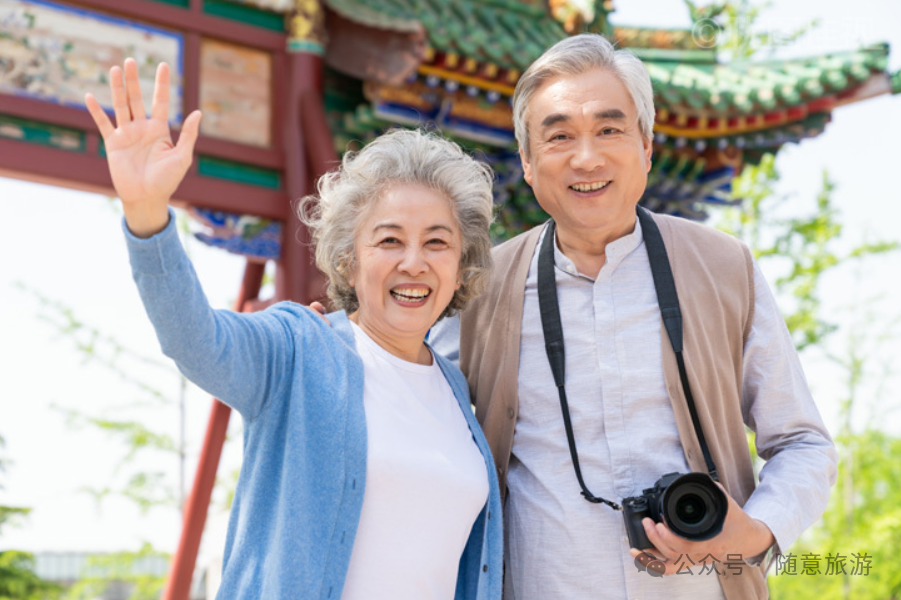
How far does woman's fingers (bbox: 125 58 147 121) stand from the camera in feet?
5.10

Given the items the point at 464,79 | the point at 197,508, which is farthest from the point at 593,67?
the point at 197,508

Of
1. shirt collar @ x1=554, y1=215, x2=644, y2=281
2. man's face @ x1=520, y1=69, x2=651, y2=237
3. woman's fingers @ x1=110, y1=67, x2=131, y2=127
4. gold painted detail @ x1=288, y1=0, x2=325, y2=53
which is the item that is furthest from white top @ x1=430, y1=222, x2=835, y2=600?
gold painted detail @ x1=288, y1=0, x2=325, y2=53

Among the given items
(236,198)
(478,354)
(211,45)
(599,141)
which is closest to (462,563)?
(478,354)

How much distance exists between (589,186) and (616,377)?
458 millimetres

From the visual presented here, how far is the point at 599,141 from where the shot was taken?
2.22 meters

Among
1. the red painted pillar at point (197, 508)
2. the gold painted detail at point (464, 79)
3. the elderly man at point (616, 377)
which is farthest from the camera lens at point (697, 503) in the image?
the red painted pillar at point (197, 508)

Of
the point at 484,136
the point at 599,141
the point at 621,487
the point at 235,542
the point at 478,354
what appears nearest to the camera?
the point at 235,542

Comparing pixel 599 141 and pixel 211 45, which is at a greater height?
pixel 211 45

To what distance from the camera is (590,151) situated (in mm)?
2205

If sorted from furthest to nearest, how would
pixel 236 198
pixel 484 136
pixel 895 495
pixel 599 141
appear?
Answer: pixel 895 495 → pixel 484 136 → pixel 236 198 → pixel 599 141

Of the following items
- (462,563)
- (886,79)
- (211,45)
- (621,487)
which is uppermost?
(886,79)

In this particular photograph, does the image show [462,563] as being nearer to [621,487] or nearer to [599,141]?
[621,487]

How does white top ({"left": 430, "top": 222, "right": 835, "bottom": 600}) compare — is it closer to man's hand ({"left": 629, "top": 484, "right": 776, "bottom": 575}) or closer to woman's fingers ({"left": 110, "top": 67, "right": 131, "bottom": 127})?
man's hand ({"left": 629, "top": 484, "right": 776, "bottom": 575})

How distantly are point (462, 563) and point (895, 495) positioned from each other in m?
9.76
